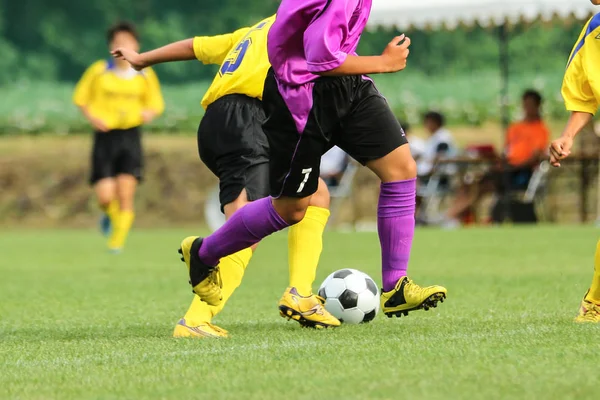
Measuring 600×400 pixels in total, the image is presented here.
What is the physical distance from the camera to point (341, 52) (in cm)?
477

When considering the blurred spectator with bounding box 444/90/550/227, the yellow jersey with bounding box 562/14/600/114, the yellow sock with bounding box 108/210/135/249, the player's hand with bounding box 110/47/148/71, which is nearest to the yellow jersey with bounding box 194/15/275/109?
the player's hand with bounding box 110/47/148/71

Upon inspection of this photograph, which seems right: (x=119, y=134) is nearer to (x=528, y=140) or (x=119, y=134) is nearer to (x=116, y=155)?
(x=116, y=155)

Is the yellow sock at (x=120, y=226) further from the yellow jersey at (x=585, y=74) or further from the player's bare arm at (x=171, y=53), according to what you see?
the yellow jersey at (x=585, y=74)

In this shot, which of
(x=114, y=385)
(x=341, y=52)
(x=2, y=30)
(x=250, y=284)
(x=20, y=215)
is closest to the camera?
(x=114, y=385)

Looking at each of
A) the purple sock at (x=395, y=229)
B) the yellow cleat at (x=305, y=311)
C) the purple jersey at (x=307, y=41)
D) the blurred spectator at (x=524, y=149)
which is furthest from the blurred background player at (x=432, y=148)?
the purple jersey at (x=307, y=41)

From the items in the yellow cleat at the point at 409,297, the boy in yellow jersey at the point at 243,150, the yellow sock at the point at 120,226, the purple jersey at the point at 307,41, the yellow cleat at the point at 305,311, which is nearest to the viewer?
the purple jersey at the point at 307,41

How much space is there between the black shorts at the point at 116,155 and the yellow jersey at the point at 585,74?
8053mm

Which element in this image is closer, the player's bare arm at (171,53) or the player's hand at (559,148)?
the player's hand at (559,148)

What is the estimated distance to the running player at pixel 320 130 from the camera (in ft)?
15.7

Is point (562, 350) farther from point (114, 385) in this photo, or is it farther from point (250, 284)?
point (250, 284)

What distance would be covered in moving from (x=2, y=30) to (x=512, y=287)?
24787 mm

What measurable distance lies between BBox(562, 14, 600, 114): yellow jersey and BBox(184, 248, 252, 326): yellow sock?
1.58 meters

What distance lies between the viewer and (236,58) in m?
5.69

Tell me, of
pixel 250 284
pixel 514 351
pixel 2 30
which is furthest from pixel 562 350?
pixel 2 30
